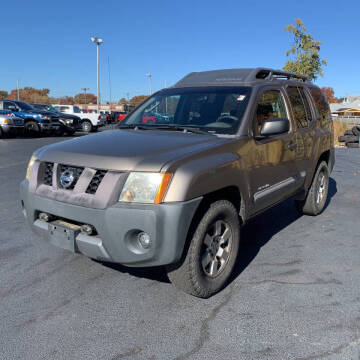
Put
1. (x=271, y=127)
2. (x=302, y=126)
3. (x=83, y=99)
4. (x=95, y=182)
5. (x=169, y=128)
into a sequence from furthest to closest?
(x=83, y=99), (x=302, y=126), (x=169, y=128), (x=271, y=127), (x=95, y=182)

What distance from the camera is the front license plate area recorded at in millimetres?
2855

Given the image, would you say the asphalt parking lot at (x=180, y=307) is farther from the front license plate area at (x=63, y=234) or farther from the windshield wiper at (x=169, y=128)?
the windshield wiper at (x=169, y=128)

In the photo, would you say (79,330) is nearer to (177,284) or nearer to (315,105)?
(177,284)

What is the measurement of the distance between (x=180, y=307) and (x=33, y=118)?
17654mm

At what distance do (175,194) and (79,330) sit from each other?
1164mm

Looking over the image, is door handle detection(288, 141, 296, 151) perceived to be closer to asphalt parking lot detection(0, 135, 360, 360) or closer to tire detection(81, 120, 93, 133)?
asphalt parking lot detection(0, 135, 360, 360)

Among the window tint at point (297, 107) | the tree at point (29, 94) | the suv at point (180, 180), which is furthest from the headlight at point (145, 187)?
the tree at point (29, 94)

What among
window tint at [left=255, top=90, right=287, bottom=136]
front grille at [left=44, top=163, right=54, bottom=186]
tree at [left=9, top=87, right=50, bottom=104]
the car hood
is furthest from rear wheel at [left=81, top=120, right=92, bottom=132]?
tree at [left=9, top=87, right=50, bottom=104]

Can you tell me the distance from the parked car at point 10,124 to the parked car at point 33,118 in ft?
1.54

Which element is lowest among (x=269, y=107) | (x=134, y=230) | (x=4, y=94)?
(x=134, y=230)

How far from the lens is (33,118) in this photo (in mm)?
18562

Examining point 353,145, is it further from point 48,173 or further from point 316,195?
point 48,173

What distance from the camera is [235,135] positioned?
342 cm

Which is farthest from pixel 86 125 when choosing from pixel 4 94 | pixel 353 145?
pixel 4 94
